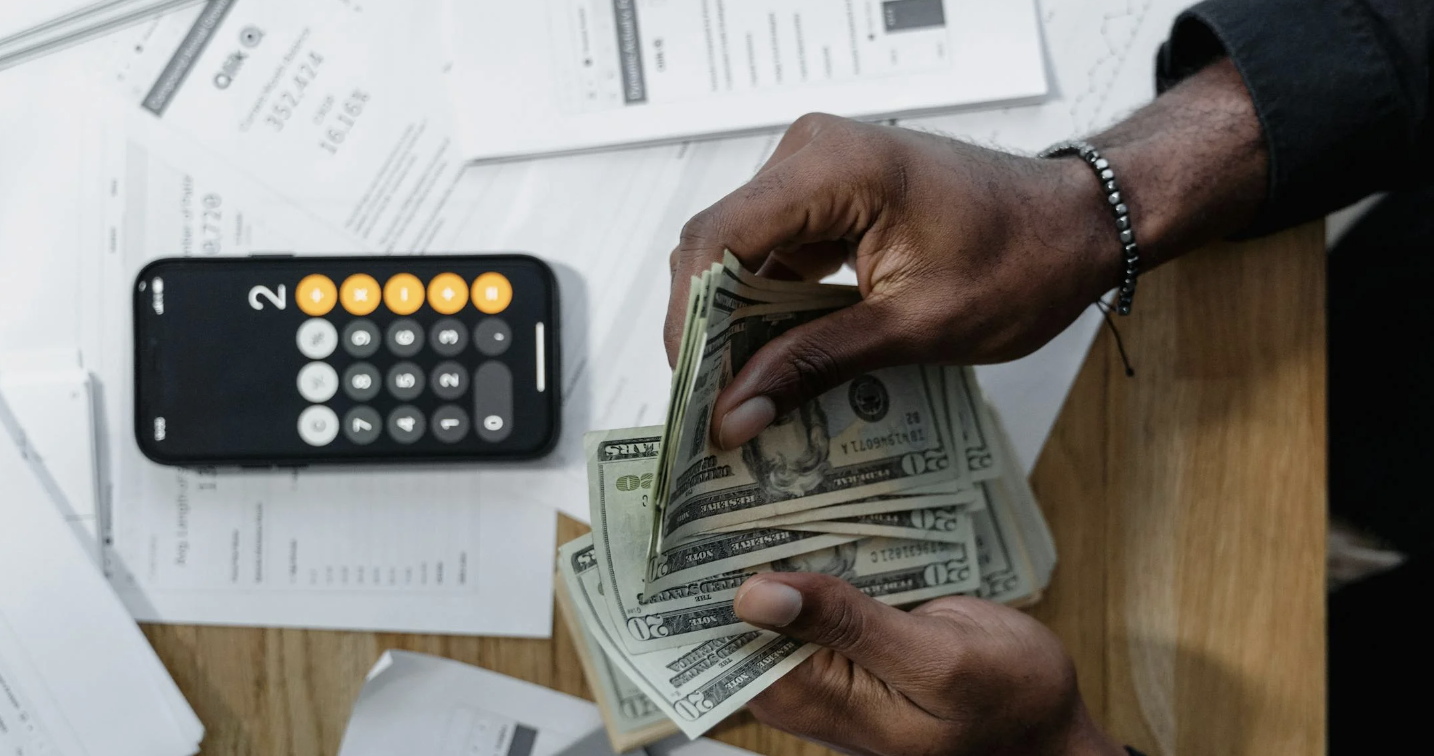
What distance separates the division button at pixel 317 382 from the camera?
531 mm

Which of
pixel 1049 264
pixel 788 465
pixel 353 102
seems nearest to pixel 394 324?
pixel 353 102

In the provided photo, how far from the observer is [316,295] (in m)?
0.54

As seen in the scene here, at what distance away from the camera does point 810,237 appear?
0.43 meters

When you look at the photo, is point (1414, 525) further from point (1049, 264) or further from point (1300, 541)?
point (1049, 264)

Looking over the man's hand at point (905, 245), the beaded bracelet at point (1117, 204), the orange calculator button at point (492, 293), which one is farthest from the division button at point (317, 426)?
the beaded bracelet at point (1117, 204)

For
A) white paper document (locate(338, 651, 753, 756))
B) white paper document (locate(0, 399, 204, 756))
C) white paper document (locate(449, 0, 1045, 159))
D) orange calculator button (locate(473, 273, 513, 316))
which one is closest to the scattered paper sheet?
white paper document (locate(338, 651, 753, 756))

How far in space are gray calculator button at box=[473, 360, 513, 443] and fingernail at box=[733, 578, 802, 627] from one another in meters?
0.20

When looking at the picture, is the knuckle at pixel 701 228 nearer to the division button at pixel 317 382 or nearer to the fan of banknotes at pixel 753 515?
the fan of banknotes at pixel 753 515

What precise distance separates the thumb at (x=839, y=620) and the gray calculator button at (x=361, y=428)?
0.25 m

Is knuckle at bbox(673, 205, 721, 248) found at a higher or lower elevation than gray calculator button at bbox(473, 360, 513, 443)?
higher

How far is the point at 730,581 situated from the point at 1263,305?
36 cm

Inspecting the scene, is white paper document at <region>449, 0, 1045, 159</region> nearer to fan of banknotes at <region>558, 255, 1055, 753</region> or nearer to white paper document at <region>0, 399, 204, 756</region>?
fan of banknotes at <region>558, 255, 1055, 753</region>

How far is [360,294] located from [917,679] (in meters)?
0.37

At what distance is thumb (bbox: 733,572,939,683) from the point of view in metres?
0.39
